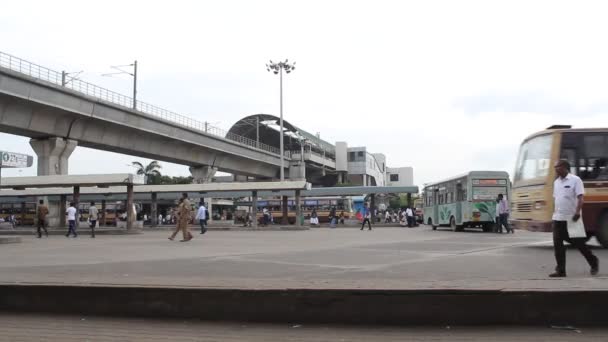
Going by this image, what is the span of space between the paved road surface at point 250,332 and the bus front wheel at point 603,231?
8.96 m

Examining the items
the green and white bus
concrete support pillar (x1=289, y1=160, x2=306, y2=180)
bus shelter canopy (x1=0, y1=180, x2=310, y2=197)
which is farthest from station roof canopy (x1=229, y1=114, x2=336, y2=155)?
the green and white bus

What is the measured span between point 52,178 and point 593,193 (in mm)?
25375

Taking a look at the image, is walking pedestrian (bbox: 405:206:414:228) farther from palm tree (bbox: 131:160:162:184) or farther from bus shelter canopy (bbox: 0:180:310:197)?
palm tree (bbox: 131:160:162:184)

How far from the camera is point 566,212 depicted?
7348 mm

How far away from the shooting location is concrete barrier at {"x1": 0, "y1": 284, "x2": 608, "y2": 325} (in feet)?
16.5

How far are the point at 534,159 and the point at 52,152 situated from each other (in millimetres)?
30523

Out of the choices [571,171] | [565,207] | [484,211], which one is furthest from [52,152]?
[565,207]

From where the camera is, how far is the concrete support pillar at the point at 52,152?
1364 inches

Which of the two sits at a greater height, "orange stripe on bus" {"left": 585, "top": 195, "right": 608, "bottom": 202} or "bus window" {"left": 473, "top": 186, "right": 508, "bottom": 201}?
"bus window" {"left": 473, "top": 186, "right": 508, "bottom": 201}

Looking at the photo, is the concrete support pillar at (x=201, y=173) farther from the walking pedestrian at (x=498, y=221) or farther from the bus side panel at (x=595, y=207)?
the bus side panel at (x=595, y=207)

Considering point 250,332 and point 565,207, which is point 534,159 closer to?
point 565,207

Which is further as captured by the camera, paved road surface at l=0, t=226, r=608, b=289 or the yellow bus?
the yellow bus

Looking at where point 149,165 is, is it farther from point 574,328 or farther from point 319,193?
point 574,328

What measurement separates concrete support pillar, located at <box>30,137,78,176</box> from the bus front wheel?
3156cm
